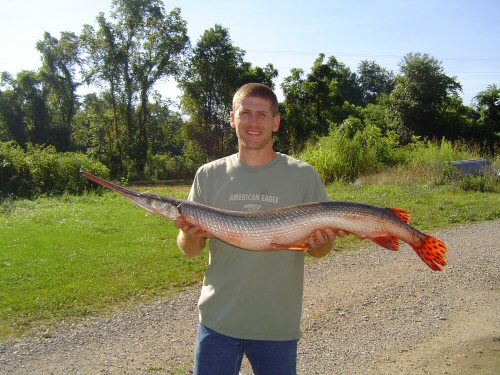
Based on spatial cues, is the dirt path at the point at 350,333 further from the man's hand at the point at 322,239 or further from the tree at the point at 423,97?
the tree at the point at 423,97

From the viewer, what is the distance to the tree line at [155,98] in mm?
38219

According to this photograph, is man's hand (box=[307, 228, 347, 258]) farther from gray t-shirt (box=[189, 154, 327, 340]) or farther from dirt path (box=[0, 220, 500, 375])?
dirt path (box=[0, 220, 500, 375])

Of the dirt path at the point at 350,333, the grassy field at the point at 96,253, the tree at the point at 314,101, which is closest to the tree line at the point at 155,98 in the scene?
the tree at the point at 314,101

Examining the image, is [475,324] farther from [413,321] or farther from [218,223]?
[218,223]

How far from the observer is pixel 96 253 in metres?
9.09

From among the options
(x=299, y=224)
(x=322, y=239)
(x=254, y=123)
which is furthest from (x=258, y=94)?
(x=322, y=239)

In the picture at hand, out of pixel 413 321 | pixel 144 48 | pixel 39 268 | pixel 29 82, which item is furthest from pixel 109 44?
pixel 413 321

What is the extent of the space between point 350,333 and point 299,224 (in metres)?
3.22

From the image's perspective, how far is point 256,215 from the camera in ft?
9.93

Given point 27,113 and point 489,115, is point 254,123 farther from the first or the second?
point 27,113

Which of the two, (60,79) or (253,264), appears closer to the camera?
(253,264)

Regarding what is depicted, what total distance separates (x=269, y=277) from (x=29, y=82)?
4860 centimetres

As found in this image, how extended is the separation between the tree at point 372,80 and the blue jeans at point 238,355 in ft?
268

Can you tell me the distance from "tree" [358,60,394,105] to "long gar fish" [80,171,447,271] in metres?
81.0
